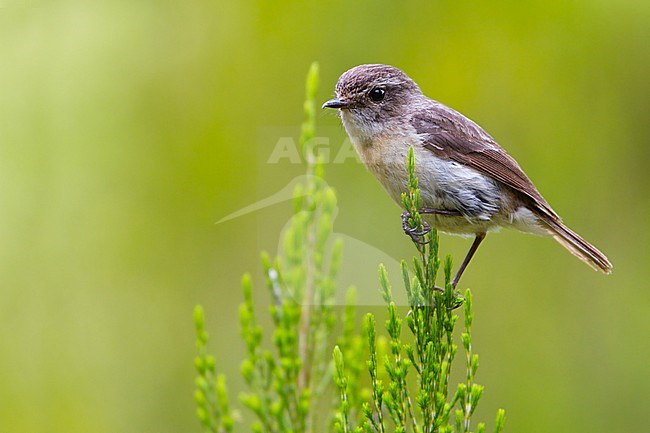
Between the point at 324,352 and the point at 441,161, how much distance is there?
1436 mm

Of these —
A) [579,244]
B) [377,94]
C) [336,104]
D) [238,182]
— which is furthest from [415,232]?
[238,182]

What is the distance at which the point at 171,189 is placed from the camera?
7254 millimetres

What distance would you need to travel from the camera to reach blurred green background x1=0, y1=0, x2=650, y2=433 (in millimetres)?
6773

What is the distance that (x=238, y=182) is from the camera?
7.22 m

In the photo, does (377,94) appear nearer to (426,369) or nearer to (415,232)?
(415,232)

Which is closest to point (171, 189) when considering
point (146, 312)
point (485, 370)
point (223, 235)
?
point (223, 235)

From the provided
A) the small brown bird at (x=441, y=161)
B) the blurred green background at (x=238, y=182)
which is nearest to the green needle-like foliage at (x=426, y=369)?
the small brown bird at (x=441, y=161)

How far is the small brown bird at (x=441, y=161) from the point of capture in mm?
4849

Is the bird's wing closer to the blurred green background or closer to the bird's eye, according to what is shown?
the bird's eye

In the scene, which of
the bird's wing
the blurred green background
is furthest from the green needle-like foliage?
the blurred green background

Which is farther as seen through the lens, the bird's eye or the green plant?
the bird's eye

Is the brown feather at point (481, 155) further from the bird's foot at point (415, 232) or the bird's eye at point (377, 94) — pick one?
the bird's foot at point (415, 232)

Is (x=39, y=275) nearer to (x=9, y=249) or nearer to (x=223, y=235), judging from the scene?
(x=9, y=249)

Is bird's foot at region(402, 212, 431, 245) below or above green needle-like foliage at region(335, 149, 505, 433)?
above
